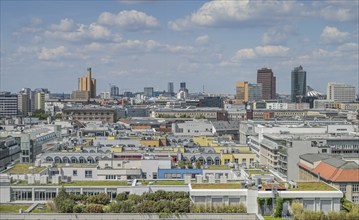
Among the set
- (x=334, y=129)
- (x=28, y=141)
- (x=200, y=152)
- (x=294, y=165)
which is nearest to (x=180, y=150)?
(x=200, y=152)

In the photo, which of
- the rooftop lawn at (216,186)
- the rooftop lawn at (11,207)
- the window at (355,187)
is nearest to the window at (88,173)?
the rooftop lawn at (11,207)

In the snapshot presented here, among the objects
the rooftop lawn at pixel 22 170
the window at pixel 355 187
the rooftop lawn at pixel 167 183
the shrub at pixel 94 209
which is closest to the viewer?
the shrub at pixel 94 209

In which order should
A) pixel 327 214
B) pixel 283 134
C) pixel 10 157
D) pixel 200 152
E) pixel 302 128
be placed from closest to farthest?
pixel 327 214 < pixel 200 152 < pixel 10 157 < pixel 283 134 < pixel 302 128

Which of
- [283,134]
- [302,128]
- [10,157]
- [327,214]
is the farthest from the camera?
[302,128]

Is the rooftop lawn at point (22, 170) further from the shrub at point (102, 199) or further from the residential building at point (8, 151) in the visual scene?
the residential building at point (8, 151)

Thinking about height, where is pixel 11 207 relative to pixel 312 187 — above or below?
below

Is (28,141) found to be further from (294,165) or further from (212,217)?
(212,217)

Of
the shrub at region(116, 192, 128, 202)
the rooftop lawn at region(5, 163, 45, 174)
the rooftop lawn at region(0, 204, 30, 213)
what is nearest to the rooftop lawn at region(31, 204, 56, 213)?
the rooftop lawn at region(0, 204, 30, 213)

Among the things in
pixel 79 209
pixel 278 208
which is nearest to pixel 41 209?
pixel 79 209

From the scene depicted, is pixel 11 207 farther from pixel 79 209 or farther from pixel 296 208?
pixel 296 208

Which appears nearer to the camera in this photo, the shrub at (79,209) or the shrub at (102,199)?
the shrub at (79,209)

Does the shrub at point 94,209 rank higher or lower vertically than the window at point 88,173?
higher
